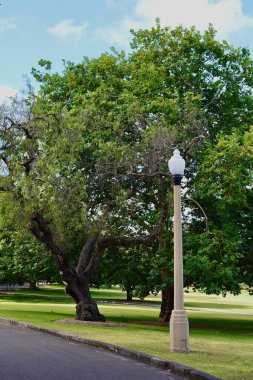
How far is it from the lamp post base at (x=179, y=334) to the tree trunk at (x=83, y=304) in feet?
39.5

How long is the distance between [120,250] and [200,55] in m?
10.9

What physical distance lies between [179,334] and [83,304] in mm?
12466

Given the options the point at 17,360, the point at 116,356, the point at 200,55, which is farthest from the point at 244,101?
the point at 17,360

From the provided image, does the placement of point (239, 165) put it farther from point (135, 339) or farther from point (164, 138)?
point (135, 339)

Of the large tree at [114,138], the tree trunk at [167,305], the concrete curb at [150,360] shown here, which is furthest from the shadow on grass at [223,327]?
the concrete curb at [150,360]

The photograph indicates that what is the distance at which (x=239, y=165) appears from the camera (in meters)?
23.8

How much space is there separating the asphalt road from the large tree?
24.8ft

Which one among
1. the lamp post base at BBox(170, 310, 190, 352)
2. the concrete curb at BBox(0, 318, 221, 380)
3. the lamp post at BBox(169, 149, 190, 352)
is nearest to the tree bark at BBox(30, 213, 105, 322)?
the concrete curb at BBox(0, 318, 221, 380)

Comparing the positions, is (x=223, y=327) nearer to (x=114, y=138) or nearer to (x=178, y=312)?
(x=114, y=138)

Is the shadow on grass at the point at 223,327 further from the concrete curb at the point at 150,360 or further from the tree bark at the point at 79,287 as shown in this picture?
the concrete curb at the point at 150,360

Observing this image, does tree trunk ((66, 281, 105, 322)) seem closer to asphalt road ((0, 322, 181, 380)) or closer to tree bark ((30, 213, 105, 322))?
tree bark ((30, 213, 105, 322))

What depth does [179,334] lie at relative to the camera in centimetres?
1385

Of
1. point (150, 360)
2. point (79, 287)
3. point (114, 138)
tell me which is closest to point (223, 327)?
point (79, 287)

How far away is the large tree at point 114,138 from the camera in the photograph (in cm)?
2273
